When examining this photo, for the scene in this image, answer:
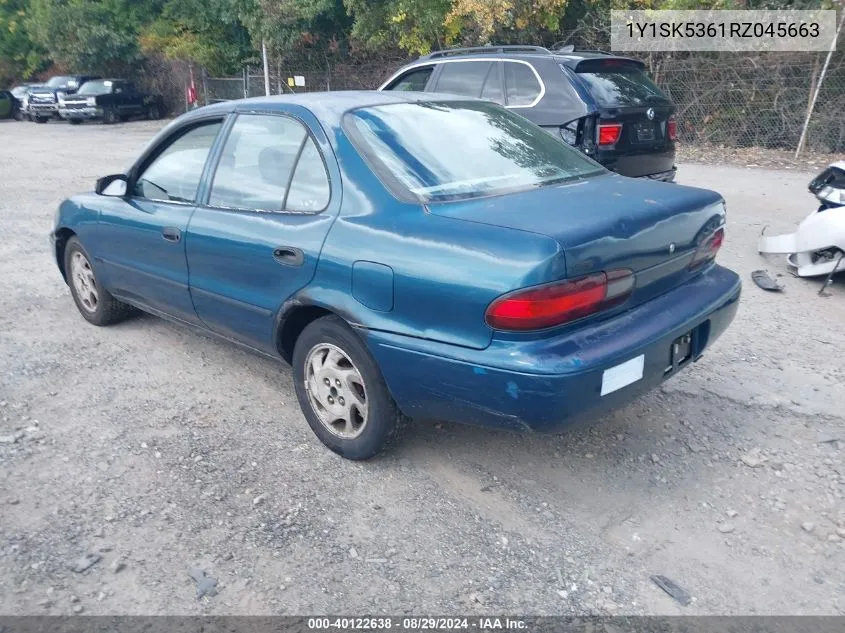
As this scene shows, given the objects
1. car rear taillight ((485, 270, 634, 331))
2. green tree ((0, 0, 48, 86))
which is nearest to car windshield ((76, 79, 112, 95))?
green tree ((0, 0, 48, 86))

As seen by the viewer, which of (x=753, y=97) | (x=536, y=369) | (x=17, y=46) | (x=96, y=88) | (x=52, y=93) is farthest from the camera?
(x=17, y=46)

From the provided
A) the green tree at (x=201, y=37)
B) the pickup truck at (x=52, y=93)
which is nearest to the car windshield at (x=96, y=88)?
the pickup truck at (x=52, y=93)

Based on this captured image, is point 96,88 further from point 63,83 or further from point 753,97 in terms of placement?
point 753,97

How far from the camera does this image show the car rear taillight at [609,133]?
7148 millimetres

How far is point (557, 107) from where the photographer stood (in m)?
7.35

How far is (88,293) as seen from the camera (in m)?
5.52

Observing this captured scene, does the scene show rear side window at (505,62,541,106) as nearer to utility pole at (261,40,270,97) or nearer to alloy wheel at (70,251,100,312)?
alloy wheel at (70,251,100,312)

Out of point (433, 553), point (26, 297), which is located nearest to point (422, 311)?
point (433, 553)

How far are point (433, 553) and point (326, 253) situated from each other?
4.47 ft

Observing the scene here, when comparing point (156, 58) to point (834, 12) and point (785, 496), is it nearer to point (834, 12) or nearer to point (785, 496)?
point (834, 12)

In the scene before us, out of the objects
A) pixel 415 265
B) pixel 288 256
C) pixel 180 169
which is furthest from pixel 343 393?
pixel 180 169

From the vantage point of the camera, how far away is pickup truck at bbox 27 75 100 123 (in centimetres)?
→ 2775

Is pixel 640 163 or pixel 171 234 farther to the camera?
pixel 640 163

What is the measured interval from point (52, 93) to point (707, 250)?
29523 millimetres
